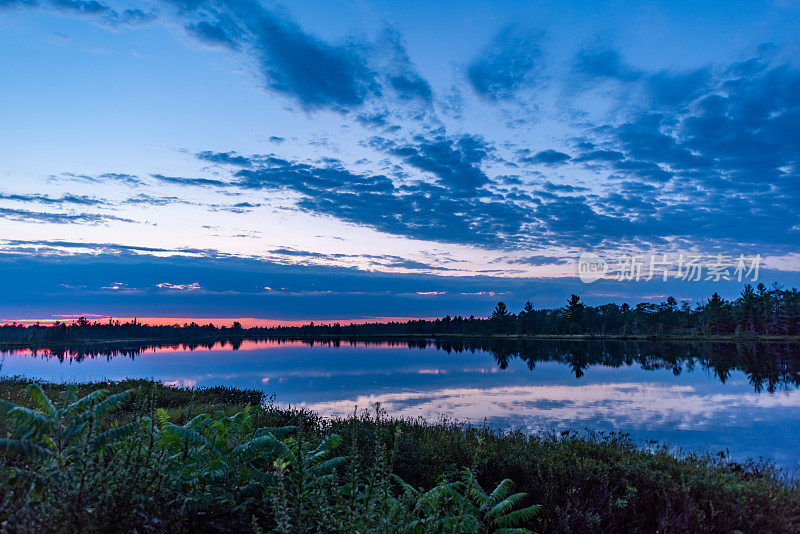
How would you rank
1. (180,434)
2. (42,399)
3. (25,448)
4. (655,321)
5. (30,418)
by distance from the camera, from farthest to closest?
(655,321)
(42,399)
(180,434)
(30,418)
(25,448)

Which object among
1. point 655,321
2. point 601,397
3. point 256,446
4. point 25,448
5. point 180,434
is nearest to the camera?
point 25,448

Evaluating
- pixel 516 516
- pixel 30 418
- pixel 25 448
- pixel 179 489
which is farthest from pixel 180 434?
pixel 516 516

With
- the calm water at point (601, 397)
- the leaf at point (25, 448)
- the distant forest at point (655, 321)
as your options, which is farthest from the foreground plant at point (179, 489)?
the distant forest at point (655, 321)

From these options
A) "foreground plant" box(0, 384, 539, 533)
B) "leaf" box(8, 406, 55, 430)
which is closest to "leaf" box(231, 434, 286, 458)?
"foreground plant" box(0, 384, 539, 533)

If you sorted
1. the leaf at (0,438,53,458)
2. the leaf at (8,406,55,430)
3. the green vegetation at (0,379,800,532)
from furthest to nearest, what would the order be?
1. the leaf at (8,406,55,430)
2. the leaf at (0,438,53,458)
3. the green vegetation at (0,379,800,532)

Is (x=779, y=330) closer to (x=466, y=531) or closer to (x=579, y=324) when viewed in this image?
(x=579, y=324)

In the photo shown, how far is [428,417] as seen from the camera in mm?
22344

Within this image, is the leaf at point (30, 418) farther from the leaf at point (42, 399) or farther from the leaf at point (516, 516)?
the leaf at point (516, 516)

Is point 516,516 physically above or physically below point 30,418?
below

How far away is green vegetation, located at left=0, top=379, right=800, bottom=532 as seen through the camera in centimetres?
435

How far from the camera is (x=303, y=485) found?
17.9 feet

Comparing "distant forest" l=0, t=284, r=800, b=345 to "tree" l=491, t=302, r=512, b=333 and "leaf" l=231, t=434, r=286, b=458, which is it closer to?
"tree" l=491, t=302, r=512, b=333

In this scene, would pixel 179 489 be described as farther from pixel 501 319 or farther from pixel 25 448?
pixel 501 319

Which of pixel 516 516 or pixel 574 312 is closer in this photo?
pixel 516 516
